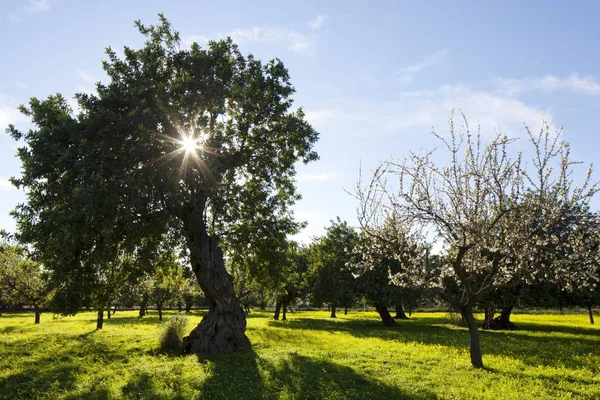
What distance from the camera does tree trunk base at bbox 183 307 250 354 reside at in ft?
79.1

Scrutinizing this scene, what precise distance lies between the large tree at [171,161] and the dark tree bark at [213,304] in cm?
6

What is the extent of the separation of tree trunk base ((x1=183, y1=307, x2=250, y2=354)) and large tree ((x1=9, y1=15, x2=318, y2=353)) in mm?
60

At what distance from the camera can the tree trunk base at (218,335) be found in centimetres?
2411

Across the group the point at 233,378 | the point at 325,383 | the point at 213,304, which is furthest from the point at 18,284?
the point at 325,383

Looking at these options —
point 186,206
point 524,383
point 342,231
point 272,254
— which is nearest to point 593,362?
point 524,383

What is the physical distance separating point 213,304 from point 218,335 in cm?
202

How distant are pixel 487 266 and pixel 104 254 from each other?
759 inches

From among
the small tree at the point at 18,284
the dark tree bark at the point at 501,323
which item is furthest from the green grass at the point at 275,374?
the dark tree bark at the point at 501,323

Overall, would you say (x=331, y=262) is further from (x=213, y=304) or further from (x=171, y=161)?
(x=171, y=161)

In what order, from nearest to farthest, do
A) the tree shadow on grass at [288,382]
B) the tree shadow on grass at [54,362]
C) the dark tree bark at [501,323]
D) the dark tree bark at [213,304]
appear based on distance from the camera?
1. the tree shadow on grass at [288,382]
2. the tree shadow on grass at [54,362]
3. the dark tree bark at [213,304]
4. the dark tree bark at [501,323]

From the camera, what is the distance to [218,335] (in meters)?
24.4

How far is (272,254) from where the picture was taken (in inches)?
1177

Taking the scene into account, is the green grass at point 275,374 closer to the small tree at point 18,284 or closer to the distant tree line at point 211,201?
the distant tree line at point 211,201

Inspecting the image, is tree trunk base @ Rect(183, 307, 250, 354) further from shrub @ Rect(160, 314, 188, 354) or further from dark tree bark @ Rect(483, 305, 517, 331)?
dark tree bark @ Rect(483, 305, 517, 331)
